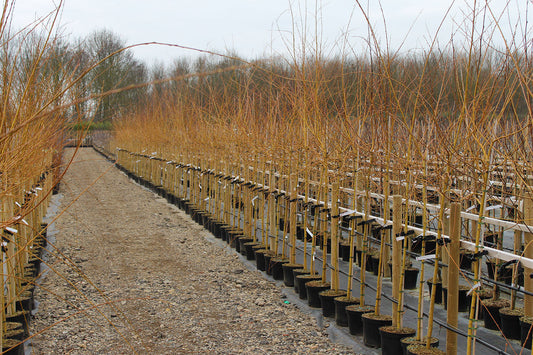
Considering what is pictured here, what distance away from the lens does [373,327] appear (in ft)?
13.5

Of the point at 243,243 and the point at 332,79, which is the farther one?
the point at 243,243

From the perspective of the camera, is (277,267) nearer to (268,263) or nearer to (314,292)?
(268,263)

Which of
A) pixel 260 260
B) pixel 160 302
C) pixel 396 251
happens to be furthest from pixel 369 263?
pixel 160 302

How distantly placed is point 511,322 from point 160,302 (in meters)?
3.18

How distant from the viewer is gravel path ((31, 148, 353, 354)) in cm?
421

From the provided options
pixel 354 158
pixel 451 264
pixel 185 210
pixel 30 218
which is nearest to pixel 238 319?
pixel 354 158

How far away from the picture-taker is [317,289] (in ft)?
16.8

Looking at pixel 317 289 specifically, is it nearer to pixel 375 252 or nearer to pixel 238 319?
pixel 238 319

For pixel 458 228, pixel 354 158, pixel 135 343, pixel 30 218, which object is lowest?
pixel 135 343

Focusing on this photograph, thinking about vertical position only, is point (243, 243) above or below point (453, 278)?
below

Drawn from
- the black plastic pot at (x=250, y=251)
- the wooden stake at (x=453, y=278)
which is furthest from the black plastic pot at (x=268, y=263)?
the wooden stake at (x=453, y=278)

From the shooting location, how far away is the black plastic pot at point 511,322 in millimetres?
4234

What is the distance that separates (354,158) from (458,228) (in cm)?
187

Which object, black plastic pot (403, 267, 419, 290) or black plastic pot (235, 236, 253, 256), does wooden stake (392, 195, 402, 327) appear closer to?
black plastic pot (403, 267, 419, 290)
